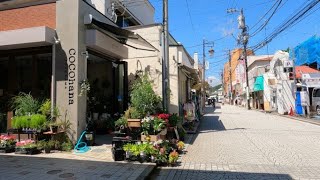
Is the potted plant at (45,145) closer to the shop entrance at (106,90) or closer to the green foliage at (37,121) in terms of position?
the green foliage at (37,121)

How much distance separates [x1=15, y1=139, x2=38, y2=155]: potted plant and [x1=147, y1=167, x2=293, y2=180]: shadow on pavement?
154 inches

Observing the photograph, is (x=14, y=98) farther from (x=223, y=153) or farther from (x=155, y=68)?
(x=223, y=153)

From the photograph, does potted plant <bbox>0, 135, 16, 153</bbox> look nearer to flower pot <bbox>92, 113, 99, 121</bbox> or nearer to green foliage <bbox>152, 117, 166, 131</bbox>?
flower pot <bbox>92, 113, 99, 121</bbox>

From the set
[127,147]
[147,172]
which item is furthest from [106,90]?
[147,172]

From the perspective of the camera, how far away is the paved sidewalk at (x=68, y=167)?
22.1ft

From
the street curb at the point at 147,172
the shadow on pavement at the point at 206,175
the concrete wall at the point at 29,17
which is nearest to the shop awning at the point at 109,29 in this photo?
the concrete wall at the point at 29,17

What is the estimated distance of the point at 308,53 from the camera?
33.4 m

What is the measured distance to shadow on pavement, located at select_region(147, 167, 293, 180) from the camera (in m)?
6.91

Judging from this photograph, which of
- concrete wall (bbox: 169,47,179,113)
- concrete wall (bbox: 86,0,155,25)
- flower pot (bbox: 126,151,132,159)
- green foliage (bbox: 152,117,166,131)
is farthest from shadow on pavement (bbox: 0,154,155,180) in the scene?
concrete wall (bbox: 86,0,155,25)

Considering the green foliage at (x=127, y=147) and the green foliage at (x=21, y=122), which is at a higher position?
the green foliage at (x=21, y=122)

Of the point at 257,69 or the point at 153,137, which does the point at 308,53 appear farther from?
the point at 153,137

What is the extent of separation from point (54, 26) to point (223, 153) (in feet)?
23.2

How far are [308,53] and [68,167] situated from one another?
32.3 m

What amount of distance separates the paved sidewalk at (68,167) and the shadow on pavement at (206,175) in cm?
34
